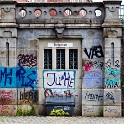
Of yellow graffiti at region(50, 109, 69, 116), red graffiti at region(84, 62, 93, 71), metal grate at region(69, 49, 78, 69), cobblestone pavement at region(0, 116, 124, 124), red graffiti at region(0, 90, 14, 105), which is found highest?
metal grate at region(69, 49, 78, 69)

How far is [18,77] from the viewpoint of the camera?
17.8m

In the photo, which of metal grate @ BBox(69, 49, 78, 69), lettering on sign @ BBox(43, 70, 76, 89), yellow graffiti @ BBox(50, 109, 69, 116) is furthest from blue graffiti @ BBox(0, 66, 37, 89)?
metal grate @ BBox(69, 49, 78, 69)

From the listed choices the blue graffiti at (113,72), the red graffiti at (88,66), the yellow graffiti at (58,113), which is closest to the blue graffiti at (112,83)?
the blue graffiti at (113,72)

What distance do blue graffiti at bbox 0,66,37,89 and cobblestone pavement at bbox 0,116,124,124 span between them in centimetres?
142

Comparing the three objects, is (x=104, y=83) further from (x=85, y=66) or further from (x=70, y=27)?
(x=70, y=27)

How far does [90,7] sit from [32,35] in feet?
8.79

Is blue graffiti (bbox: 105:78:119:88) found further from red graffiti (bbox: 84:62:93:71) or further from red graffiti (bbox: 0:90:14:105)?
red graffiti (bbox: 0:90:14:105)

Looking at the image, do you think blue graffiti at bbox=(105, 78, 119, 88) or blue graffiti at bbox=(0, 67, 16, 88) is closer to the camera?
blue graffiti at bbox=(105, 78, 119, 88)

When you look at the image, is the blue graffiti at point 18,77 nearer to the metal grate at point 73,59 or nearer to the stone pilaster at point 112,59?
the metal grate at point 73,59

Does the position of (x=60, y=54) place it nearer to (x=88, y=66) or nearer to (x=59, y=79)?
(x=59, y=79)

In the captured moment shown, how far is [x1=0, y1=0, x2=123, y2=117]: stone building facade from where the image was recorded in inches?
688

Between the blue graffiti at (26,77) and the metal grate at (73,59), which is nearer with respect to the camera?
the blue graffiti at (26,77)

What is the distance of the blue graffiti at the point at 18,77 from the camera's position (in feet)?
58.0

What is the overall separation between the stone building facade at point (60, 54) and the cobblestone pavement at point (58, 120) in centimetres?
74
